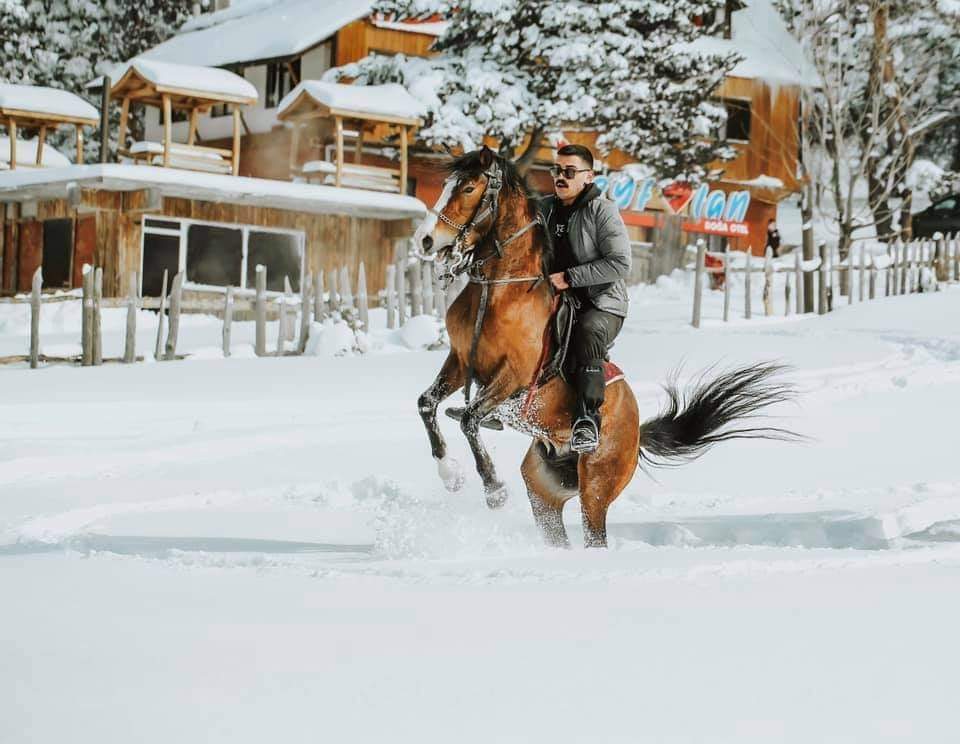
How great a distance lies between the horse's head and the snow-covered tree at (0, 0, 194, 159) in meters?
32.2

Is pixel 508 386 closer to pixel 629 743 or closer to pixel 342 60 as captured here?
pixel 629 743

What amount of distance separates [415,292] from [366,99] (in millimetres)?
8110

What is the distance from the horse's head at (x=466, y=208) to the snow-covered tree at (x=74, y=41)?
32244mm

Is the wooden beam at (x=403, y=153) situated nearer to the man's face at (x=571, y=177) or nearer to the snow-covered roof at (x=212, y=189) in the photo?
the snow-covered roof at (x=212, y=189)

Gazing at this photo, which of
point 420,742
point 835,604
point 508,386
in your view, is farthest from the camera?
point 508,386

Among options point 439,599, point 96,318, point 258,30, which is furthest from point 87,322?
point 258,30

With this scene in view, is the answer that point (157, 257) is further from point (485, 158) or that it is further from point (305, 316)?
point (485, 158)

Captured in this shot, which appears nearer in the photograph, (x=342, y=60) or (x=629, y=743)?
(x=629, y=743)

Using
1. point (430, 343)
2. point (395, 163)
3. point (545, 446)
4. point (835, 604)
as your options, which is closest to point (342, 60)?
point (395, 163)

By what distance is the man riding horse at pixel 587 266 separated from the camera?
281 inches

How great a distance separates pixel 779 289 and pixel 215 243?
14118 mm

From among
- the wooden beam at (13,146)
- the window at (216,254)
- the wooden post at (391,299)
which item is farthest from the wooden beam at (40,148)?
the wooden post at (391,299)

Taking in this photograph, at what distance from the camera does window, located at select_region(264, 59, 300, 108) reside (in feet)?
116

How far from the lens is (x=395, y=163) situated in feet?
116
